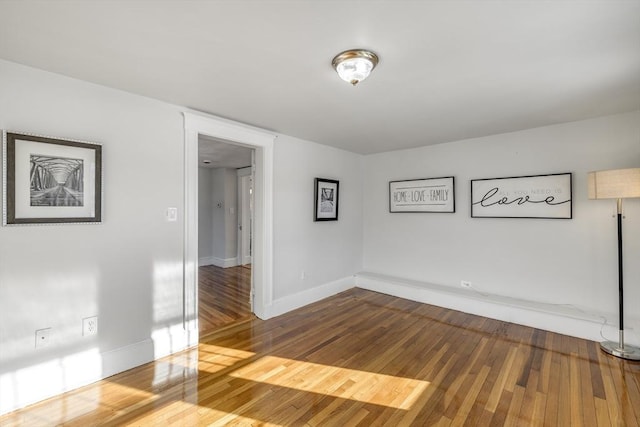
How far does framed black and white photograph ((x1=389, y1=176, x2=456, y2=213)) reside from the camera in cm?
419

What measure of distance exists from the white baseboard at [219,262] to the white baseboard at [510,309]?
354 cm

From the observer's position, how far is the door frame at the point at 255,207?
111 inches

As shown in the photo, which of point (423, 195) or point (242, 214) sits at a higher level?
point (423, 195)

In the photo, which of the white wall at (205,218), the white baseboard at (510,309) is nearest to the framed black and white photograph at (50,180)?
the white baseboard at (510,309)

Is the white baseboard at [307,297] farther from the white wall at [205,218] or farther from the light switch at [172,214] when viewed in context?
the white wall at [205,218]

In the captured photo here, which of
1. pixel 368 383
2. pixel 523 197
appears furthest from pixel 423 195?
pixel 368 383

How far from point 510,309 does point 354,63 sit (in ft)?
11.3

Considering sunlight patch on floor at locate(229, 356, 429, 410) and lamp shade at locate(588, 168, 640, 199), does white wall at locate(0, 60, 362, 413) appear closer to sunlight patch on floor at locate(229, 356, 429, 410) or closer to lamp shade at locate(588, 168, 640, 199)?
sunlight patch on floor at locate(229, 356, 429, 410)

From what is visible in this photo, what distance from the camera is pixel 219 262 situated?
6820 mm

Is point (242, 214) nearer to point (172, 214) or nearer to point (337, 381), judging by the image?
point (172, 214)

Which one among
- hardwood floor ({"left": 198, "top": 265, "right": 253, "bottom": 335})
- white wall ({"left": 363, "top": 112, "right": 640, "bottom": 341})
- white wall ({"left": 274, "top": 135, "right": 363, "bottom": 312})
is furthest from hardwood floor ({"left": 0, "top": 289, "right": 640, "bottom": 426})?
white wall ({"left": 274, "top": 135, "right": 363, "bottom": 312})

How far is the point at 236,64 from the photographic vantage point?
1954 mm

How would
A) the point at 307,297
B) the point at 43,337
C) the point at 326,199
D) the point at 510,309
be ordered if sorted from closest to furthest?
1. the point at 43,337
2. the point at 510,309
3. the point at 307,297
4. the point at 326,199

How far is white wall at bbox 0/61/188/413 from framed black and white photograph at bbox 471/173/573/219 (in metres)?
3.78
